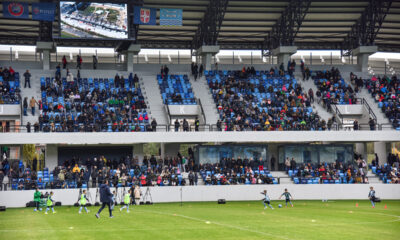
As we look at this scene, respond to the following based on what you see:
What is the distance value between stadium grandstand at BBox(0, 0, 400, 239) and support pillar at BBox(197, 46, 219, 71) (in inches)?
4.1

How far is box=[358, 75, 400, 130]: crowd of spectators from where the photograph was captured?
54031 millimetres

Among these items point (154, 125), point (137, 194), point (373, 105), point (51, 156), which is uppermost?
point (373, 105)

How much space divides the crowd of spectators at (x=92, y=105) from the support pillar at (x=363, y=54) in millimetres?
22894

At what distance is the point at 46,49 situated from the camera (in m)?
55.7

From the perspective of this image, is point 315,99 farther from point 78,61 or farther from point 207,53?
point 78,61

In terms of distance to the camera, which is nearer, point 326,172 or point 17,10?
point 326,172

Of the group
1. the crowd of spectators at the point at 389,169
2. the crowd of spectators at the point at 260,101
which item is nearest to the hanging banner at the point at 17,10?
the crowd of spectators at the point at 260,101

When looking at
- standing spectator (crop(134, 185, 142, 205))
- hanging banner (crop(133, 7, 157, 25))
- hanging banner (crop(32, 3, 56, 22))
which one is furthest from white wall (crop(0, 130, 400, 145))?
hanging banner (crop(32, 3, 56, 22))

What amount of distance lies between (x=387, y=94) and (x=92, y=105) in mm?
27694

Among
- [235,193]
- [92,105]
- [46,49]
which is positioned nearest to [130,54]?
[46,49]

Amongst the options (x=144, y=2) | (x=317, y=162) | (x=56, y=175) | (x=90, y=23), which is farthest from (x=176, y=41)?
(x=56, y=175)

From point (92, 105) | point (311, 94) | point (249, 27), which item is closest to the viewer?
point (92, 105)

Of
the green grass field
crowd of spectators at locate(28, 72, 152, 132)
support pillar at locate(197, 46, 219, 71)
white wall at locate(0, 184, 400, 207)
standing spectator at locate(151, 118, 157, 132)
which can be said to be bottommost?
the green grass field

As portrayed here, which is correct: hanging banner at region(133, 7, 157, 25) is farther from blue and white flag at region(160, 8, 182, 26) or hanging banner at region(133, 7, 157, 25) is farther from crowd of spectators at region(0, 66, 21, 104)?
crowd of spectators at region(0, 66, 21, 104)
